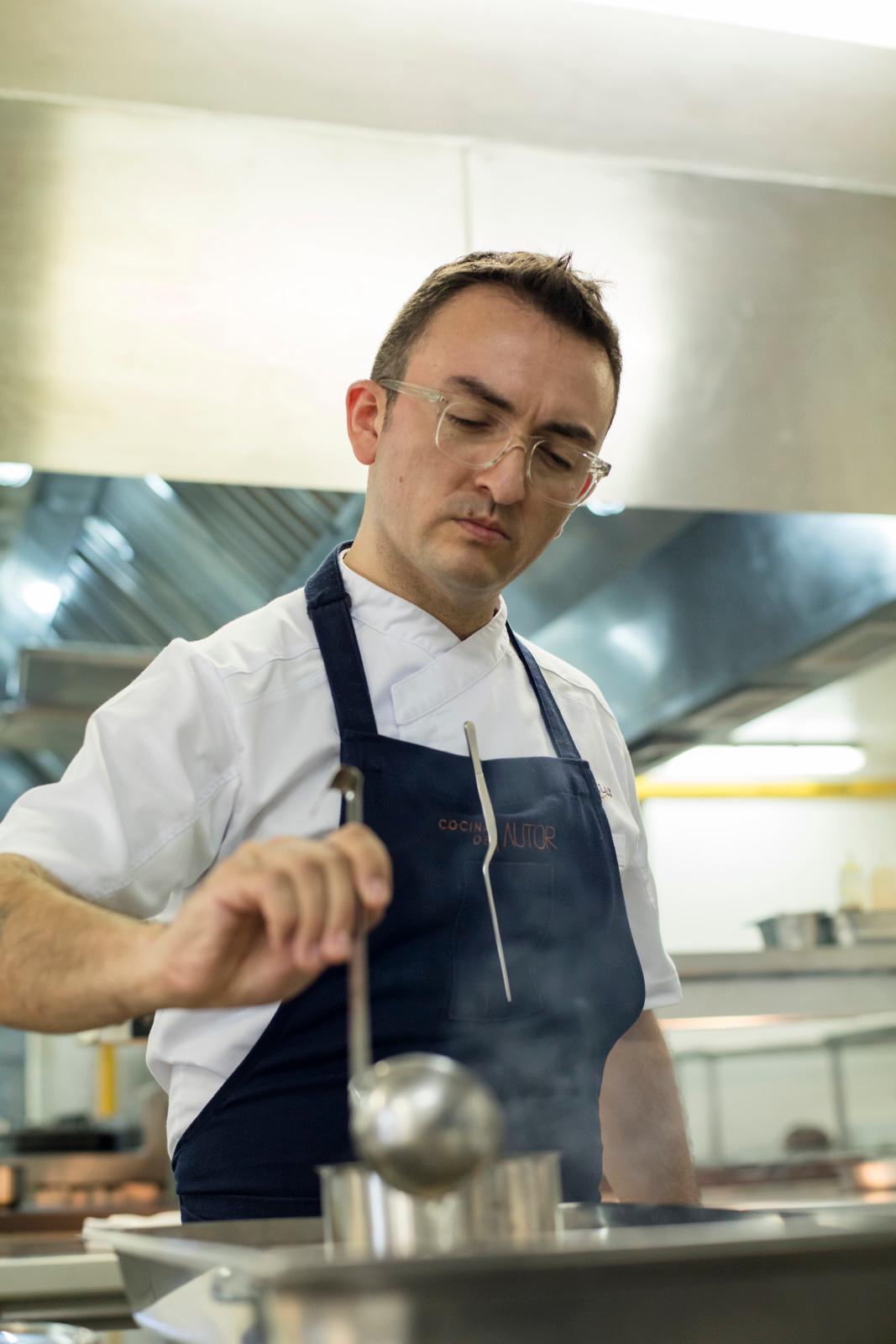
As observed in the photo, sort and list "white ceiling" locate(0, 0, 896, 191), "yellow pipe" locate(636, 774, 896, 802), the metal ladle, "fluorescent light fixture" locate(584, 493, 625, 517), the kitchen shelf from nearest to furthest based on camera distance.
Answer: the metal ladle
"white ceiling" locate(0, 0, 896, 191)
"fluorescent light fixture" locate(584, 493, 625, 517)
the kitchen shelf
"yellow pipe" locate(636, 774, 896, 802)

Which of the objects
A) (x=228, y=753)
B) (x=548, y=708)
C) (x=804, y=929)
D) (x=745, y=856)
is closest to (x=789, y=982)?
(x=804, y=929)

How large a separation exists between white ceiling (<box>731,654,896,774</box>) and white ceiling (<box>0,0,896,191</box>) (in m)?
1.26

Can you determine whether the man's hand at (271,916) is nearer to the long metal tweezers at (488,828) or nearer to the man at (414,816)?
the man at (414,816)

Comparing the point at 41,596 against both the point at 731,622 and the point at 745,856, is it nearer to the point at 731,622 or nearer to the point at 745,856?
the point at 731,622

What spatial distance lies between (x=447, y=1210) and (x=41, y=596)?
405cm

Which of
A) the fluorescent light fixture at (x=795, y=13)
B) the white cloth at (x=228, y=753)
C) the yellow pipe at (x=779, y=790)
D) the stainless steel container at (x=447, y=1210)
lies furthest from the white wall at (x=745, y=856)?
the stainless steel container at (x=447, y=1210)

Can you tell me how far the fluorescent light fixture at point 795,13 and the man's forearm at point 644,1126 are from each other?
4.72 ft

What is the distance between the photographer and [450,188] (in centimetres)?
222

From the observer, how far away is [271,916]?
0.79 metres

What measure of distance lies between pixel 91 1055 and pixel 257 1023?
7452 millimetres

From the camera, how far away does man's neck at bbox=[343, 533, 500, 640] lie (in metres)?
1.42

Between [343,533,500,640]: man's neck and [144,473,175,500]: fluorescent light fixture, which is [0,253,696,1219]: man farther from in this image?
[144,473,175,500]: fluorescent light fixture

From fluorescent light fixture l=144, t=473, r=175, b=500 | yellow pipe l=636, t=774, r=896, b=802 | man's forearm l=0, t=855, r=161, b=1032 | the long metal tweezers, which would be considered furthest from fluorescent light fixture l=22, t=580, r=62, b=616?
man's forearm l=0, t=855, r=161, b=1032

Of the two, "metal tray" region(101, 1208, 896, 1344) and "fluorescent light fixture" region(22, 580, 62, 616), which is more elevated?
"fluorescent light fixture" region(22, 580, 62, 616)
